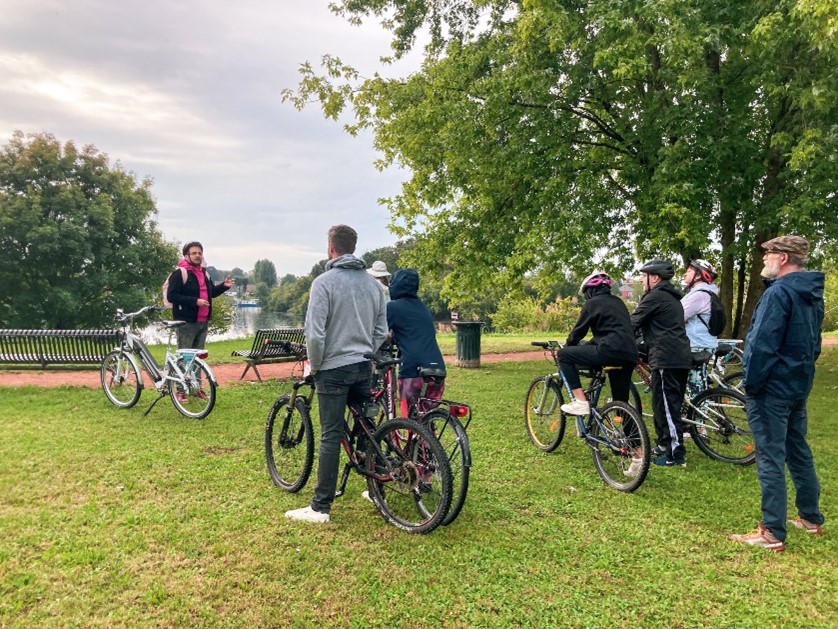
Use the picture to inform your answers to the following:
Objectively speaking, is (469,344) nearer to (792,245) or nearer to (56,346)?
(56,346)

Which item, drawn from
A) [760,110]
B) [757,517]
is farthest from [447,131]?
[757,517]

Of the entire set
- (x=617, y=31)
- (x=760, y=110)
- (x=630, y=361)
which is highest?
(x=617, y=31)

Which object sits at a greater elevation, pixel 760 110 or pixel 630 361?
pixel 760 110

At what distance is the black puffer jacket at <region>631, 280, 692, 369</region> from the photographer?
494 centimetres

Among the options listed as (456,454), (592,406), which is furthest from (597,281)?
(456,454)

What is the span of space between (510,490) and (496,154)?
7432 millimetres

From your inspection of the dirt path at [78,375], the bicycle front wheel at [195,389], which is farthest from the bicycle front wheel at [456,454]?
the dirt path at [78,375]

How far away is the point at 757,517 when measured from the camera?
158 inches

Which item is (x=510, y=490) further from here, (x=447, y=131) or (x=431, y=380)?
(x=447, y=131)

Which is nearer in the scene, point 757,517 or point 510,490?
point 757,517

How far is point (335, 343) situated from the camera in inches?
149

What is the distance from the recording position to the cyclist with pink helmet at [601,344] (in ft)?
15.8

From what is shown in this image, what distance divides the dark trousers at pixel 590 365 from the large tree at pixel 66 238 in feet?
81.2

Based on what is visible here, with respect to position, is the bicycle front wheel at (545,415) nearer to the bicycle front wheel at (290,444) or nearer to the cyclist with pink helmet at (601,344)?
the cyclist with pink helmet at (601,344)
